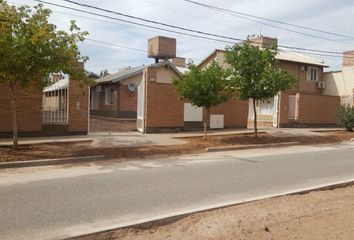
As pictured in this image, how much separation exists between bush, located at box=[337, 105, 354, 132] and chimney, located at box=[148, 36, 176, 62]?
20071 millimetres

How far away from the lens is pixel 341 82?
39906 millimetres

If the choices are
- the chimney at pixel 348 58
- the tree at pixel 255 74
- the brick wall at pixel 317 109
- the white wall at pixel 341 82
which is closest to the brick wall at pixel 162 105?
the tree at pixel 255 74

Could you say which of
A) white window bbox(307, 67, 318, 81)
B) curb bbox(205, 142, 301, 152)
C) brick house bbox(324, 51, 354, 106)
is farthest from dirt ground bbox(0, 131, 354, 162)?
brick house bbox(324, 51, 354, 106)

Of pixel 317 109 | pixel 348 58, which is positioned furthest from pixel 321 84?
pixel 317 109

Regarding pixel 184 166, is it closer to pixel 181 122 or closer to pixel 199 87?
pixel 199 87

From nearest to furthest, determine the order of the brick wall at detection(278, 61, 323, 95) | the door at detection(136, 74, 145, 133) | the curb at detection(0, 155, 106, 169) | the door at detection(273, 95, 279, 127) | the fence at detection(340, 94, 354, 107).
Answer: the curb at detection(0, 155, 106, 169)
the door at detection(136, 74, 145, 133)
the door at detection(273, 95, 279, 127)
the fence at detection(340, 94, 354, 107)
the brick wall at detection(278, 61, 323, 95)

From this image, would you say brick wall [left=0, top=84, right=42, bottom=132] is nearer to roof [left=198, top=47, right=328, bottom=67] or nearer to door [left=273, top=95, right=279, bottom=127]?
door [left=273, top=95, right=279, bottom=127]

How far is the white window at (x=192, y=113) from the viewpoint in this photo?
74.7ft

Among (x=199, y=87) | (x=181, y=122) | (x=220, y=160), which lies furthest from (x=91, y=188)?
(x=181, y=122)

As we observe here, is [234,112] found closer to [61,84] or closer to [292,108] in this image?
[292,108]

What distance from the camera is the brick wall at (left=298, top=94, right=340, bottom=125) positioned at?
29172 millimetres

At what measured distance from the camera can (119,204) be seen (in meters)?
7.50

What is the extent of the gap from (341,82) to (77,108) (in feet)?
95.9

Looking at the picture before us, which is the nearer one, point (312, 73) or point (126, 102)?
Result: point (126, 102)
